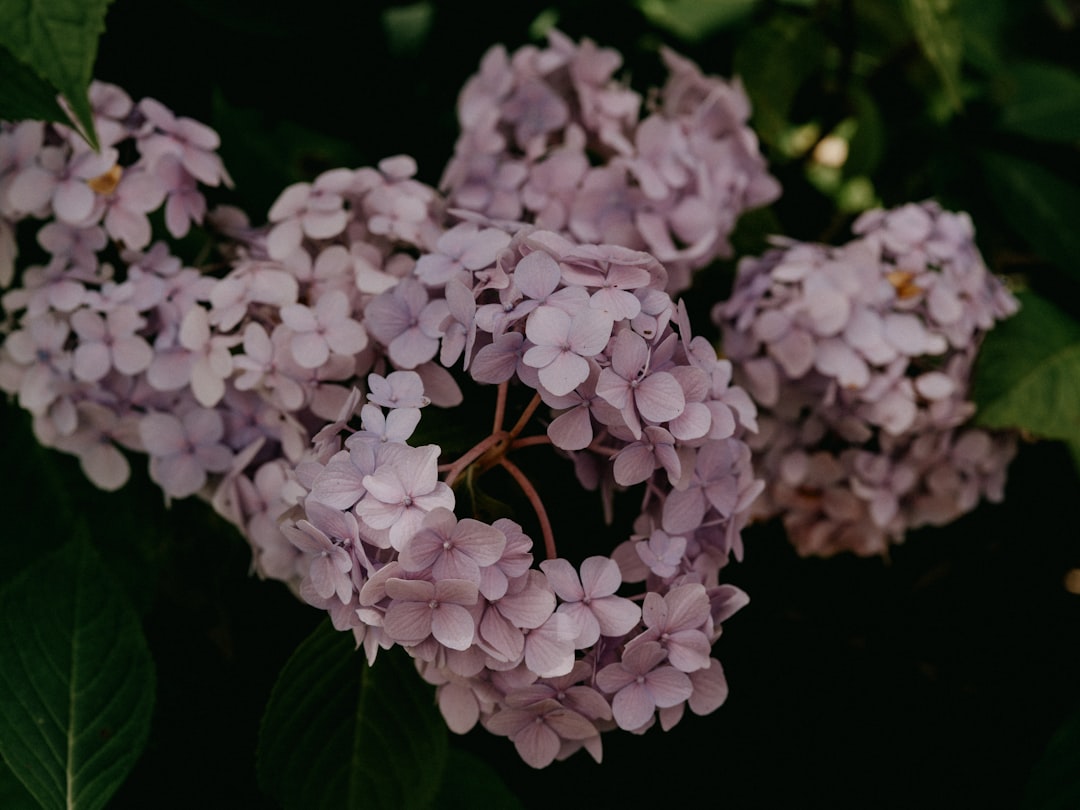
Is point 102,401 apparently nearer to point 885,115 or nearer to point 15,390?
point 15,390

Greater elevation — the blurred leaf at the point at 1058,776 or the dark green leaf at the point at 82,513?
the blurred leaf at the point at 1058,776

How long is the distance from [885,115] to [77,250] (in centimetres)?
109

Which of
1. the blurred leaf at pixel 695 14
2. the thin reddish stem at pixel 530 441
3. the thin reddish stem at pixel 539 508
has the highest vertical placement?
the blurred leaf at pixel 695 14

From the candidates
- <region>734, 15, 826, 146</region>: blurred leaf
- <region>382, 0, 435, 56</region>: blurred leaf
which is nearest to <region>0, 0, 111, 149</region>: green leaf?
<region>382, 0, 435, 56</region>: blurred leaf

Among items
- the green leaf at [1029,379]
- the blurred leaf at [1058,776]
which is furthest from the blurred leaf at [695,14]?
the blurred leaf at [1058,776]

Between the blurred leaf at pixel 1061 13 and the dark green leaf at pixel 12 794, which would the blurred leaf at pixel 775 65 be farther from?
the dark green leaf at pixel 12 794

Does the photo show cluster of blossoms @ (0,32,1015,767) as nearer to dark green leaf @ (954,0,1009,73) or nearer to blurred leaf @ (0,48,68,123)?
blurred leaf @ (0,48,68,123)

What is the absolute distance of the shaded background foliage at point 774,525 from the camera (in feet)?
3.15

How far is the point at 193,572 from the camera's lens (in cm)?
102

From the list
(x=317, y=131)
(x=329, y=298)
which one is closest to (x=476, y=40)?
(x=317, y=131)

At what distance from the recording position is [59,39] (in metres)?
0.62

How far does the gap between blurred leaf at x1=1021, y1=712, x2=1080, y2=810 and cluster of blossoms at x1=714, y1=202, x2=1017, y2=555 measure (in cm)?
23

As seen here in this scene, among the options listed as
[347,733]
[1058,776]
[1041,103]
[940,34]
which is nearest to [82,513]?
[347,733]

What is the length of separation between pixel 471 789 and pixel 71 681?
0.33 meters
